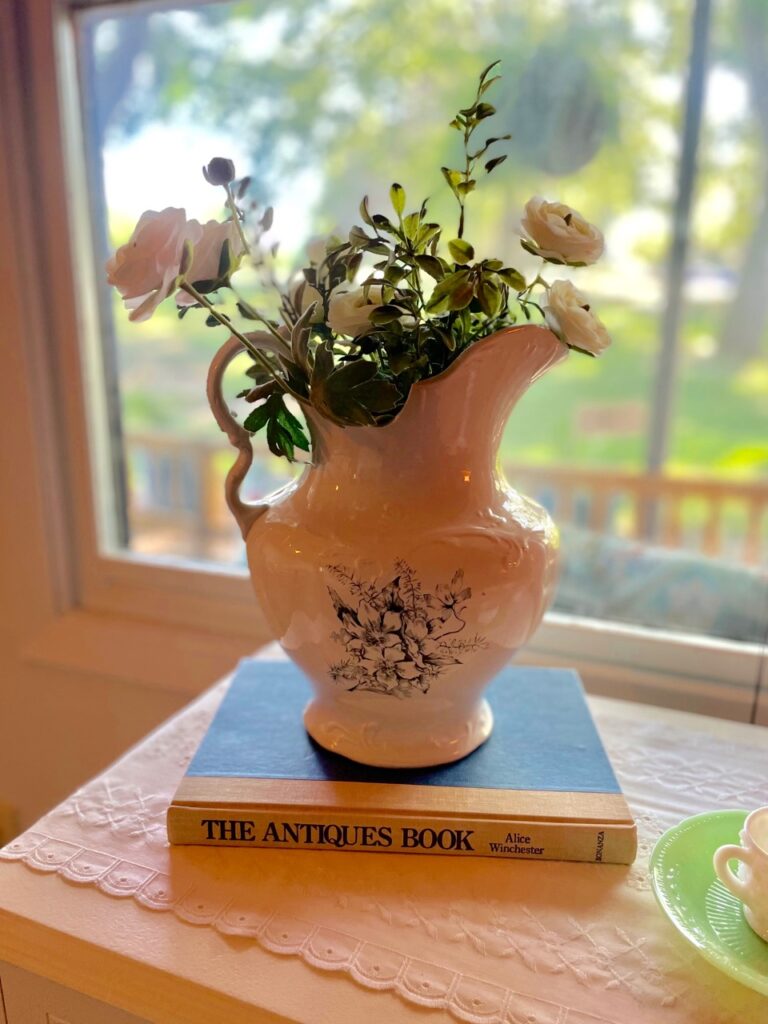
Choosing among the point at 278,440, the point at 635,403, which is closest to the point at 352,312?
the point at 278,440

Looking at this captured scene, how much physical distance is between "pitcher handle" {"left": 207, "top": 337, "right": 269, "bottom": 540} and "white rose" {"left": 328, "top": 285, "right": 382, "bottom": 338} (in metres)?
0.09

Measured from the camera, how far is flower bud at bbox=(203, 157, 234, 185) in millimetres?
493

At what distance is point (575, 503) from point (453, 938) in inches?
50.6

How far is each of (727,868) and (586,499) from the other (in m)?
1.26

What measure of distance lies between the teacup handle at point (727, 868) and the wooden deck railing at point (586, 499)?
881 millimetres

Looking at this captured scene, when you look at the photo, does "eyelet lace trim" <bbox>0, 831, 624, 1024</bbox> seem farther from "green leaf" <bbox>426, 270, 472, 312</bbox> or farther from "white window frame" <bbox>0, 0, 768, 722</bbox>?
"white window frame" <bbox>0, 0, 768, 722</bbox>

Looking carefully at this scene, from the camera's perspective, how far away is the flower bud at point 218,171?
1.62ft

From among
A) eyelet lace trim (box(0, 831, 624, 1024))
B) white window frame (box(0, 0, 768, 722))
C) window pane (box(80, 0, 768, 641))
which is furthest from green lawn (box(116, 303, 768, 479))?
eyelet lace trim (box(0, 831, 624, 1024))

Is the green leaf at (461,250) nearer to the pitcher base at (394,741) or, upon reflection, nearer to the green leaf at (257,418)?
the green leaf at (257,418)

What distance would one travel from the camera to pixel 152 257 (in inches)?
18.1

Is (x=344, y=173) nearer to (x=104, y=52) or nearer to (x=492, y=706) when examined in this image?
(x=104, y=52)

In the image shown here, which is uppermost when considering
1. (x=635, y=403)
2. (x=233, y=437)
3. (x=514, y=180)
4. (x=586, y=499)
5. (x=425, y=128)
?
(x=425, y=128)

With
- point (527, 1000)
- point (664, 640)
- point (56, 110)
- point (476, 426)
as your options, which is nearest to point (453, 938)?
Answer: point (527, 1000)

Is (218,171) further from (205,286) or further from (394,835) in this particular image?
(394,835)
